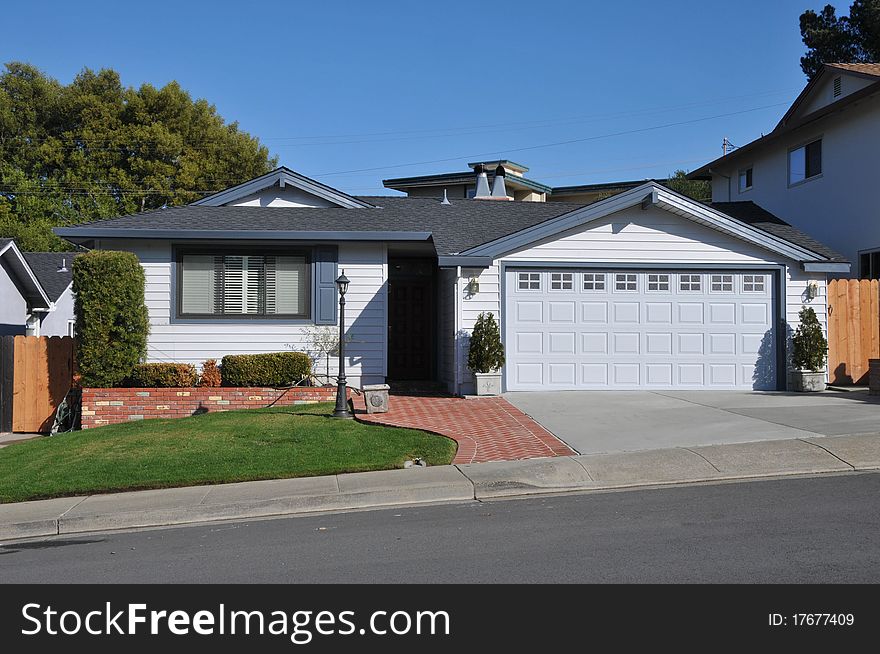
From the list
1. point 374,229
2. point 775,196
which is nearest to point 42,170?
point 374,229

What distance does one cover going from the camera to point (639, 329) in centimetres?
1642

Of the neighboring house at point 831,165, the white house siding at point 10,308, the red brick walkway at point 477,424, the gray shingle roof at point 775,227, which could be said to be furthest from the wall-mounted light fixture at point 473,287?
the white house siding at point 10,308

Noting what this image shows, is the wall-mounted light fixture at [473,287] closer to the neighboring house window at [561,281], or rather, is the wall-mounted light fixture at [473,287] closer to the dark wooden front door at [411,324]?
the neighboring house window at [561,281]

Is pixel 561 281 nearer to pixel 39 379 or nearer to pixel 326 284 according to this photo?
pixel 326 284

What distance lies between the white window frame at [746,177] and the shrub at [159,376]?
1784 centimetres

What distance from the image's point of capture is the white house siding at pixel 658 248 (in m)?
16.4

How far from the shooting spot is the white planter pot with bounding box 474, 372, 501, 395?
15.5 meters

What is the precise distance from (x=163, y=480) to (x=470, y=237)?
9.24 meters

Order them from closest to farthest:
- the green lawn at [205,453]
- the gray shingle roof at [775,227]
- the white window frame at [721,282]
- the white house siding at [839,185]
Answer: the green lawn at [205,453], the white window frame at [721,282], the gray shingle roof at [775,227], the white house siding at [839,185]

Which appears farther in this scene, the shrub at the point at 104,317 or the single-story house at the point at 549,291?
the single-story house at the point at 549,291

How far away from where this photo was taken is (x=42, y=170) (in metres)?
39.1

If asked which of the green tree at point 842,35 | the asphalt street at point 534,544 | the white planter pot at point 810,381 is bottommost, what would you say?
the asphalt street at point 534,544

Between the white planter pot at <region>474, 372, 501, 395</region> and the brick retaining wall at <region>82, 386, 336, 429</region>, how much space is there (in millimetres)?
2742

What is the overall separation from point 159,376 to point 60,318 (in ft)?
67.7
